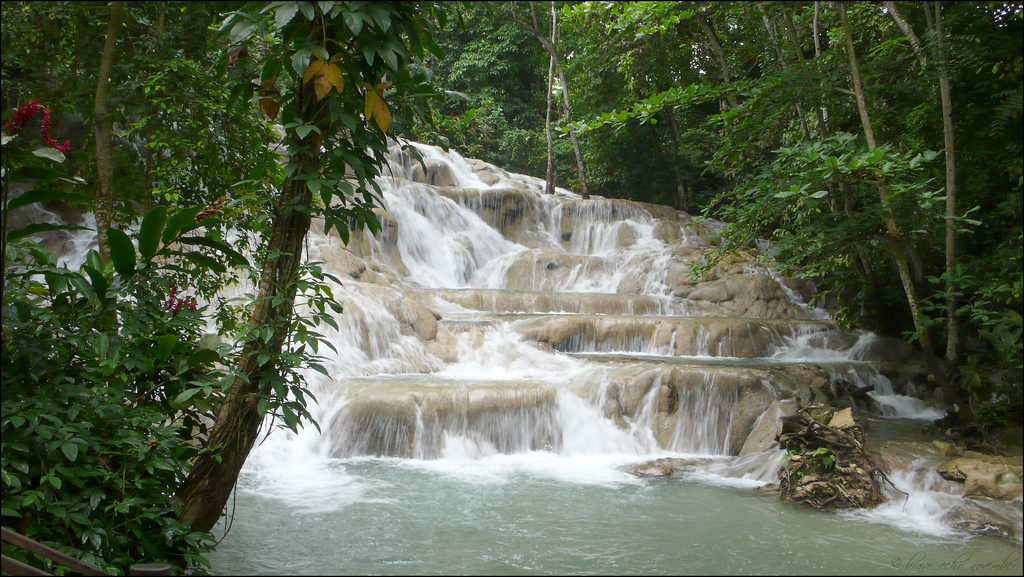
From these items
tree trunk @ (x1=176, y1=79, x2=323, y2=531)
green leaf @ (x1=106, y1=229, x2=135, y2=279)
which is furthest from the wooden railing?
green leaf @ (x1=106, y1=229, x2=135, y2=279)

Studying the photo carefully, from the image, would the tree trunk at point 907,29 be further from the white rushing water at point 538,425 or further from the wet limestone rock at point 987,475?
the white rushing water at point 538,425

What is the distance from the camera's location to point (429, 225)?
1466 centimetres

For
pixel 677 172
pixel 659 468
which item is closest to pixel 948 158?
pixel 659 468

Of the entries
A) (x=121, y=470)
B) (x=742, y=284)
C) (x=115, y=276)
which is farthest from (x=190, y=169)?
(x=742, y=284)

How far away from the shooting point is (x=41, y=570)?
205 centimetres

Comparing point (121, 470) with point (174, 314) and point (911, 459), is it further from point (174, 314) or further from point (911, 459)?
point (911, 459)

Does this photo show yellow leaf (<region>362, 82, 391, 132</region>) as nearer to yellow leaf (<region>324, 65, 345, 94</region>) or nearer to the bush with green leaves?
yellow leaf (<region>324, 65, 345, 94</region>)

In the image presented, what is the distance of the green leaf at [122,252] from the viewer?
2703mm

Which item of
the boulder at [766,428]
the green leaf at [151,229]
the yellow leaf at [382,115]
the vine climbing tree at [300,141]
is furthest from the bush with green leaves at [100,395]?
the boulder at [766,428]

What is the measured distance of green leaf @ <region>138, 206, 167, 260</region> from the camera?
107 inches

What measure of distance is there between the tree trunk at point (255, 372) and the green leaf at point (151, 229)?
44cm

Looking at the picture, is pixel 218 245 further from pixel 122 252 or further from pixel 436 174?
pixel 436 174

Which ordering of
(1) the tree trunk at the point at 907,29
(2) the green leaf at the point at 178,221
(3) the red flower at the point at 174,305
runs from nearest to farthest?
(1) the tree trunk at the point at 907,29 < (2) the green leaf at the point at 178,221 < (3) the red flower at the point at 174,305

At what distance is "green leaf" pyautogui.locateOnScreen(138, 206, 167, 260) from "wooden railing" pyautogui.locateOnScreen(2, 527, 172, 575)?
1197 mm
